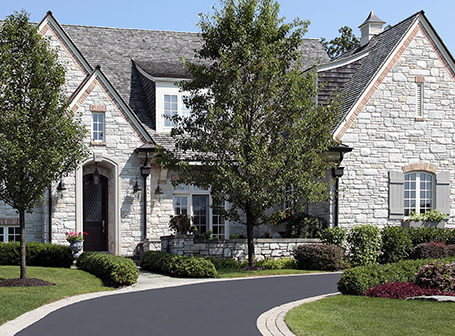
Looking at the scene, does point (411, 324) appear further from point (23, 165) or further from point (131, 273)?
point (23, 165)

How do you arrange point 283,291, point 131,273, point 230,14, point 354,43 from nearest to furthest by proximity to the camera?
1. point 283,291
2. point 131,273
3. point 230,14
4. point 354,43

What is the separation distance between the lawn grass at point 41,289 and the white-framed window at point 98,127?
17.4 ft

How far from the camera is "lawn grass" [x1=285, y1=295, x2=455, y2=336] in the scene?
8.88 metres

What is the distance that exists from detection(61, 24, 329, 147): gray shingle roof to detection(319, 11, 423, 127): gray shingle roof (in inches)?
60.2

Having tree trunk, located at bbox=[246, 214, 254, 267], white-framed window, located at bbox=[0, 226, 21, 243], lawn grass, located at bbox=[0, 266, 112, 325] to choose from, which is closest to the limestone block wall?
tree trunk, located at bbox=[246, 214, 254, 267]

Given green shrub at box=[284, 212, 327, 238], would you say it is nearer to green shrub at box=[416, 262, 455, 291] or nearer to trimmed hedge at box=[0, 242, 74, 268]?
green shrub at box=[416, 262, 455, 291]

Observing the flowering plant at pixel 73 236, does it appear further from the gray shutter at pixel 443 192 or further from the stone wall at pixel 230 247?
the gray shutter at pixel 443 192

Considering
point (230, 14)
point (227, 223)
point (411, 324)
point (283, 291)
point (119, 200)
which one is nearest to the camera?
point (411, 324)

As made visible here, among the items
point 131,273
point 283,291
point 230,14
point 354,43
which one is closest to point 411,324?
point 283,291

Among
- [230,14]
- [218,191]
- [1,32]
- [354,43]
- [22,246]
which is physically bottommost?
[22,246]

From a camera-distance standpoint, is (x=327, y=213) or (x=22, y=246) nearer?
(x=22, y=246)

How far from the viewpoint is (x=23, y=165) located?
1388 centimetres

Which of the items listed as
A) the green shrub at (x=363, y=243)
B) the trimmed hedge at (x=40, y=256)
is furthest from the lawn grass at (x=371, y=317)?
the trimmed hedge at (x=40, y=256)

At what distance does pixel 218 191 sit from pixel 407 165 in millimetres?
7894
